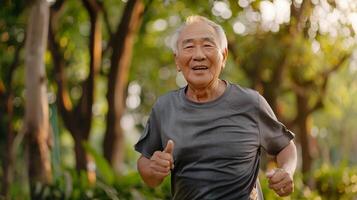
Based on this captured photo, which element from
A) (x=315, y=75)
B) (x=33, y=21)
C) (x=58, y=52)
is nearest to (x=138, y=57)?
(x=315, y=75)

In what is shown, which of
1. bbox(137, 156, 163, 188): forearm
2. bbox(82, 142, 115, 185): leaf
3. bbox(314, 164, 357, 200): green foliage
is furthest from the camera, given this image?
bbox(314, 164, 357, 200): green foliage

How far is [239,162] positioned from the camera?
10.4 feet

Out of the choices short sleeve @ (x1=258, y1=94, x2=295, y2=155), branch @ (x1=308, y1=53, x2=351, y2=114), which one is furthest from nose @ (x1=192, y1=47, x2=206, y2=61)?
branch @ (x1=308, y1=53, x2=351, y2=114)

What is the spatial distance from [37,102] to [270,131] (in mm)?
5540

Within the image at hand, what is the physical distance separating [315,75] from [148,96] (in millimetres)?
5044

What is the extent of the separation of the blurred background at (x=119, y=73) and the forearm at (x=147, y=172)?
398 centimetres

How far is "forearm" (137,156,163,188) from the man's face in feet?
1.15

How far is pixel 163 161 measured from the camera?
3.04 meters

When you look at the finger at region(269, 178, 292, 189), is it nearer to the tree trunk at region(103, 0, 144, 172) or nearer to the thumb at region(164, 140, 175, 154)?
the thumb at region(164, 140, 175, 154)

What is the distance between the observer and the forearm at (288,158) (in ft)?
10.8

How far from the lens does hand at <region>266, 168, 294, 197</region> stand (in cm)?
308

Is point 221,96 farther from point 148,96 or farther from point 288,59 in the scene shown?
point 148,96

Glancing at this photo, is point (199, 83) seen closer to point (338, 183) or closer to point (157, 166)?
point (157, 166)

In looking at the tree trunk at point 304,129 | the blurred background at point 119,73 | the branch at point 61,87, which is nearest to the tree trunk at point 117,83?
the blurred background at point 119,73
